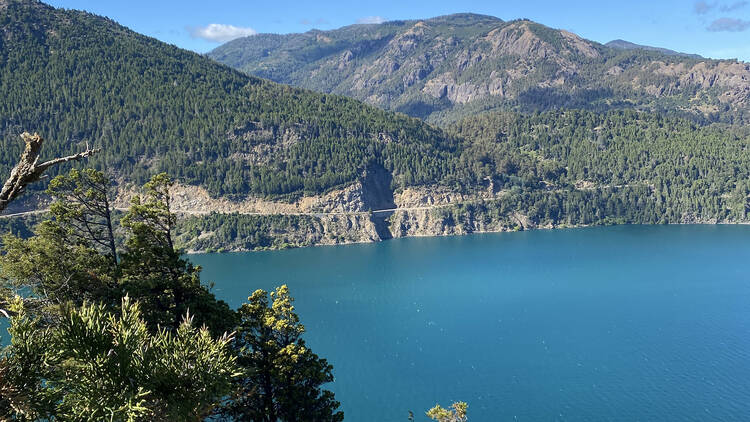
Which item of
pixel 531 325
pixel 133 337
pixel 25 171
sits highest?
pixel 25 171

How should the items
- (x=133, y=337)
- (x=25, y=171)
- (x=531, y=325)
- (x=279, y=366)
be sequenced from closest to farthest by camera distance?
(x=25, y=171), (x=133, y=337), (x=279, y=366), (x=531, y=325)

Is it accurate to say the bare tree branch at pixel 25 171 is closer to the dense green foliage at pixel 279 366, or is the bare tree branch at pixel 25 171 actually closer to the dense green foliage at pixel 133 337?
the dense green foliage at pixel 133 337

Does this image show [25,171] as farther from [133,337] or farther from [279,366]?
[279,366]

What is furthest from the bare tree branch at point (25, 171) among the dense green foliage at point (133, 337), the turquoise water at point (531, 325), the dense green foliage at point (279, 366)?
the turquoise water at point (531, 325)

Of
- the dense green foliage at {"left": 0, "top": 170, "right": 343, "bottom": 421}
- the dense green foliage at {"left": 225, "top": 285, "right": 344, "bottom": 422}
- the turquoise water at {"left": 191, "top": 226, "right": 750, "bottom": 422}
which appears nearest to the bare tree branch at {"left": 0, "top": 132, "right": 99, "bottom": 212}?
the dense green foliage at {"left": 0, "top": 170, "right": 343, "bottom": 421}

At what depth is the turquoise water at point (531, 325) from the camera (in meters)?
57.5

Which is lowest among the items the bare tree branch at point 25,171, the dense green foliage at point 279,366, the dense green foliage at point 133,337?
the dense green foliage at point 279,366

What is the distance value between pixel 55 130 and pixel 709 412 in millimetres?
205714

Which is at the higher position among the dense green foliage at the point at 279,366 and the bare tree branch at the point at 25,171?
the bare tree branch at the point at 25,171

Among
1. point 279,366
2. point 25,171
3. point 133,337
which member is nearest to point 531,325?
point 279,366

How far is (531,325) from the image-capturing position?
82562 millimetres

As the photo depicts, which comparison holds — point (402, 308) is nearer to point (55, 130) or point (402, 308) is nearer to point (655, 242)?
point (655, 242)

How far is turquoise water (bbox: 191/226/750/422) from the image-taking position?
57.5m

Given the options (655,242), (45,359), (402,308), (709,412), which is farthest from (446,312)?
(655,242)
